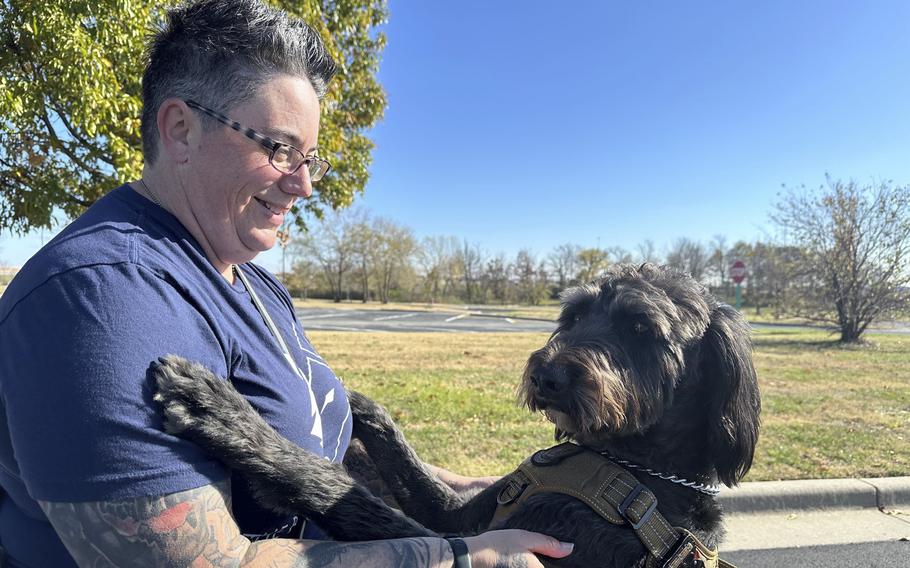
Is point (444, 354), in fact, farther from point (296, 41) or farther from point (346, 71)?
point (296, 41)

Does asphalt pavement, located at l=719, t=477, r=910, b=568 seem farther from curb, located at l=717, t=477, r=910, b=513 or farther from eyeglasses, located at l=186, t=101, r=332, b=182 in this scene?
eyeglasses, located at l=186, t=101, r=332, b=182

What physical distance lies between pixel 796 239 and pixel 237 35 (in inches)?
908

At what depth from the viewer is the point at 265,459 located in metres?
1.46

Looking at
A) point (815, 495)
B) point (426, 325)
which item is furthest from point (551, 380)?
point (426, 325)

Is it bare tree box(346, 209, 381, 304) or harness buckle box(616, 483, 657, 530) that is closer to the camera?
harness buckle box(616, 483, 657, 530)

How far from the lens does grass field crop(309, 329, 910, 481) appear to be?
5309 millimetres

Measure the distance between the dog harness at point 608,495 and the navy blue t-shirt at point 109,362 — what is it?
1033 millimetres

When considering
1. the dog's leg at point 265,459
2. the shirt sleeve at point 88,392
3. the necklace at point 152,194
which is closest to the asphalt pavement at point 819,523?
the dog's leg at point 265,459

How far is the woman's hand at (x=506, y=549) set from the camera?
5.00ft

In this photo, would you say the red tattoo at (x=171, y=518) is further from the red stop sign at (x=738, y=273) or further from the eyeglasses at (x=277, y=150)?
the red stop sign at (x=738, y=273)

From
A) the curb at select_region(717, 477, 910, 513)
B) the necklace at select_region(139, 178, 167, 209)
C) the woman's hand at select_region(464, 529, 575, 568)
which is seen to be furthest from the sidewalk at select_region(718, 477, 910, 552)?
the necklace at select_region(139, 178, 167, 209)

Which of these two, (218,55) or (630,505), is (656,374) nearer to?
(630,505)

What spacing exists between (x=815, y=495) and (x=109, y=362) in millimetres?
5291

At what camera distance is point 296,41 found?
1.68 meters
